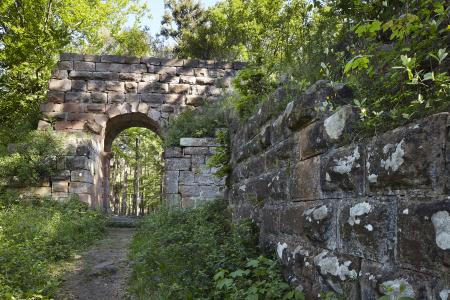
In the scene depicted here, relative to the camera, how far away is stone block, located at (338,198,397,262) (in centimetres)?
164

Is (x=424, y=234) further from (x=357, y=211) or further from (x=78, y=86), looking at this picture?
(x=78, y=86)

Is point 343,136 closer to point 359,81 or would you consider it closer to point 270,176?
point 359,81

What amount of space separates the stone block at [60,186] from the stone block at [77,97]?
230cm

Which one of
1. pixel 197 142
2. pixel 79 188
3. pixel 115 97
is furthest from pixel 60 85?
pixel 197 142

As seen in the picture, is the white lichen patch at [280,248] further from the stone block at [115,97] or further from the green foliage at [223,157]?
the stone block at [115,97]

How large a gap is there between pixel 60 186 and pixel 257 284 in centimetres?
752

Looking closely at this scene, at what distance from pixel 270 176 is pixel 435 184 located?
187 cm

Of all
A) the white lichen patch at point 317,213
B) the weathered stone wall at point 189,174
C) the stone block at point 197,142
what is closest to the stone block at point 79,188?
the weathered stone wall at point 189,174

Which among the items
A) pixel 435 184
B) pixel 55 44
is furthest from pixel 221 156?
pixel 55 44

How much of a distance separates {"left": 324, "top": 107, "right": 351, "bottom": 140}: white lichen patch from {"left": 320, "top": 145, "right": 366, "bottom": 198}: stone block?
0.31ft

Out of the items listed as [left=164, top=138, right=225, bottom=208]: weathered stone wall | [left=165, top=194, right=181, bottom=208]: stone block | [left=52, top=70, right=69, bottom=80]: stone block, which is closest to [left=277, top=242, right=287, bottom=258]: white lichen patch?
[left=164, top=138, right=225, bottom=208]: weathered stone wall

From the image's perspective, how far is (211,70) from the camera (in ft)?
35.0

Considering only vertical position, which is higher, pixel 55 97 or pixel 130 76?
pixel 130 76

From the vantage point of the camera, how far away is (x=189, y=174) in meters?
8.87
